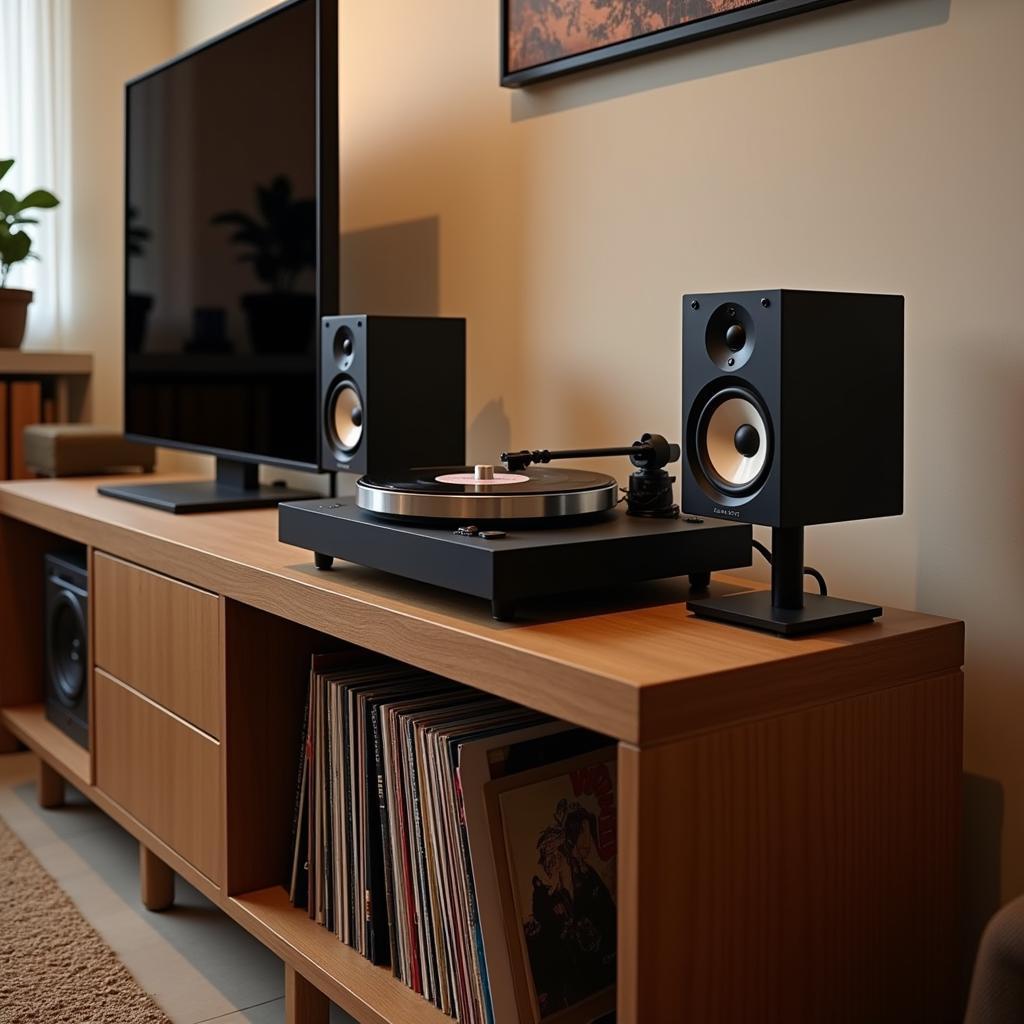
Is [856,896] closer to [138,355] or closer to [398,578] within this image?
[398,578]

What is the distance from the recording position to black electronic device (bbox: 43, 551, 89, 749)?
221 cm

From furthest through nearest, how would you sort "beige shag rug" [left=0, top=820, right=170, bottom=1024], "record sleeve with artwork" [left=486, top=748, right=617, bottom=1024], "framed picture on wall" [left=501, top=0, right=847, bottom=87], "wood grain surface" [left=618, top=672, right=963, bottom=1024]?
"beige shag rug" [left=0, top=820, right=170, bottom=1024] < "framed picture on wall" [left=501, top=0, right=847, bottom=87] < "record sleeve with artwork" [left=486, top=748, right=617, bottom=1024] < "wood grain surface" [left=618, top=672, right=963, bottom=1024]

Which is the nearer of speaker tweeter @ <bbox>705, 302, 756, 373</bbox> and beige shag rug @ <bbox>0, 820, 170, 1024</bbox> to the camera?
speaker tweeter @ <bbox>705, 302, 756, 373</bbox>

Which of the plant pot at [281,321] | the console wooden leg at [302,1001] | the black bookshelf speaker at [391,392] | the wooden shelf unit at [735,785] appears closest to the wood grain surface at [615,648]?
the wooden shelf unit at [735,785]

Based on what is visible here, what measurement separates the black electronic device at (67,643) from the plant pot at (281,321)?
0.53 metres

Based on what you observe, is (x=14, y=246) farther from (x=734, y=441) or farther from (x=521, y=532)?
(x=734, y=441)

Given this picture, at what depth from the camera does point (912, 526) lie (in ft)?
4.44

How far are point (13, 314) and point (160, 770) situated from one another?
1.49 meters

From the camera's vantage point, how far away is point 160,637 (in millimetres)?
1803

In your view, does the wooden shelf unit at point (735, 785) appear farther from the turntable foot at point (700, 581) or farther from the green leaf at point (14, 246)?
the green leaf at point (14, 246)

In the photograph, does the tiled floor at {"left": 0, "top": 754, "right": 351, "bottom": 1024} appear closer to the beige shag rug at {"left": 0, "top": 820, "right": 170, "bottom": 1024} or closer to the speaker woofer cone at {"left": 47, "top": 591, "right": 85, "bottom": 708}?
the beige shag rug at {"left": 0, "top": 820, "right": 170, "bottom": 1024}

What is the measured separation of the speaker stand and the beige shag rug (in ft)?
3.19

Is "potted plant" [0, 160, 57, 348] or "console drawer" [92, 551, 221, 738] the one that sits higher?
"potted plant" [0, 160, 57, 348]

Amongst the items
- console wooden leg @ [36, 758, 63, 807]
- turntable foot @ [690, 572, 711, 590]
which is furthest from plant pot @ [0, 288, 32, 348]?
turntable foot @ [690, 572, 711, 590]
